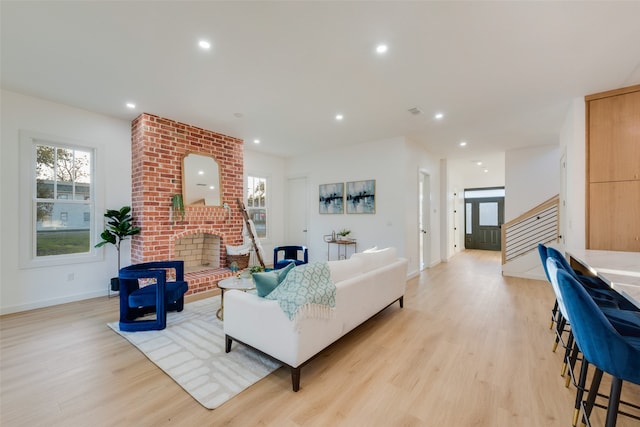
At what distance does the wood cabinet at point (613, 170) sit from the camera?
3.02 m

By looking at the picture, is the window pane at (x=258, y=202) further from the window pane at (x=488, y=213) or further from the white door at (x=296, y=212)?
the window pane at (x=488, y=213)

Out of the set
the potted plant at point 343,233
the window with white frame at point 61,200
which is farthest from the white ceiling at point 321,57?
the potted plant at point 343,233

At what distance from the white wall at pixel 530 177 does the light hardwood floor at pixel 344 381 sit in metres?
3.58

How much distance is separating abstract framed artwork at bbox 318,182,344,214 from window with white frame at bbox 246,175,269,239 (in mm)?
1410

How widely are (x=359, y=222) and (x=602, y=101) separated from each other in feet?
12.6

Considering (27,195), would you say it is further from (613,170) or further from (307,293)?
(613,170)

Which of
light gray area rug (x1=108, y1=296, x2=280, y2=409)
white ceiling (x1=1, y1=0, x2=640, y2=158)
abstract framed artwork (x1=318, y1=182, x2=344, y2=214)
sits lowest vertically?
light gray area rug (x1=108, y1=296, x2=280, y2=409)

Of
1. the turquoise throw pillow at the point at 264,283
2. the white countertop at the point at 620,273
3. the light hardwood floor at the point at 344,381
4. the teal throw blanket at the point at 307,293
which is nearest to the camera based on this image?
the white countertop at the point at 620,273

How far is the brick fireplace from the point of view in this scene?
390 centimetres

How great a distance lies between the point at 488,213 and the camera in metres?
9.27

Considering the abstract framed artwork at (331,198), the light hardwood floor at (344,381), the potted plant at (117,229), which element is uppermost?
the abstract framed artwork at (331,198)

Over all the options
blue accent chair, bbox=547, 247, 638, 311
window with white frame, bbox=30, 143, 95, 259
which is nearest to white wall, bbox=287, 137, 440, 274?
blue accent chair, bbox=547, 247, 638, 311

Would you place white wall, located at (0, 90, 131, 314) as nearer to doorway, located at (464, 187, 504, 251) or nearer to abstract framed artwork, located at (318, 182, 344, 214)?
abstract framed artwork, located at (318, 182, 344, 214)

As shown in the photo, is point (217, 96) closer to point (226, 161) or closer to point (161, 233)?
point (226, 161)
